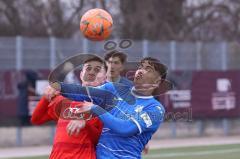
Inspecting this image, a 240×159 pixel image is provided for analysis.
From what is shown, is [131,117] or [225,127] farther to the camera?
[225,127]

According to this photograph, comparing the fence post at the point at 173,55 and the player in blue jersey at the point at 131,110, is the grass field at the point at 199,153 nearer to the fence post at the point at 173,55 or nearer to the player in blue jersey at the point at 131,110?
the fence post at the point at 173,55

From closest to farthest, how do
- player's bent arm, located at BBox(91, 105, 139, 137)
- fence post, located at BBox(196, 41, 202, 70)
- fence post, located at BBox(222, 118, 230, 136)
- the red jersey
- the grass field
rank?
player's bent arm, located at BBox(91, 105, 139, 137), the red jersey, the grass field, fence post, located at BBox(196, 41, 202, 70), fence post, located at BBox(222, 118, 230, 136)

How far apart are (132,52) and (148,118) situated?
1051 cm

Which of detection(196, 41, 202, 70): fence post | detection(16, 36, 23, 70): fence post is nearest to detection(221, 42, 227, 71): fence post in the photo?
detection(196, 41, 202, 70): fence post

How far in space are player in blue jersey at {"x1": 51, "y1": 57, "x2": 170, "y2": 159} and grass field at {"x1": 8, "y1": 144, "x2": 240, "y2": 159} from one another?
9.58m

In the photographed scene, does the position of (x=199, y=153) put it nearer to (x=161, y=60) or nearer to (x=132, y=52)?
(x=132, y=52)

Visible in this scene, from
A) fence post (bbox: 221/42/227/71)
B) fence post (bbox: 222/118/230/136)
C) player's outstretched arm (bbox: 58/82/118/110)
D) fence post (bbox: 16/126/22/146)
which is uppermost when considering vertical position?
player's outstretched arm (bbox: 58/82/118/110)

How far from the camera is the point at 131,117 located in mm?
5336

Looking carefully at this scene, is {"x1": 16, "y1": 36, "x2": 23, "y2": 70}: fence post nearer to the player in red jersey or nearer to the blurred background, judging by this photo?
the blurred background

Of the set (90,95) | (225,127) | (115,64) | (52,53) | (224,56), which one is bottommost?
(225,127)

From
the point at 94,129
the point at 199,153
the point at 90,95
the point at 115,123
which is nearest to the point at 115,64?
the point at 94,129

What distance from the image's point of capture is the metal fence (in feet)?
57.2

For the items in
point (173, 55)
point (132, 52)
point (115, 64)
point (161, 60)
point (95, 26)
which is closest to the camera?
point (95, 26)

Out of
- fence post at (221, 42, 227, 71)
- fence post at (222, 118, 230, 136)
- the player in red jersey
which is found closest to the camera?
the player in red jersey
